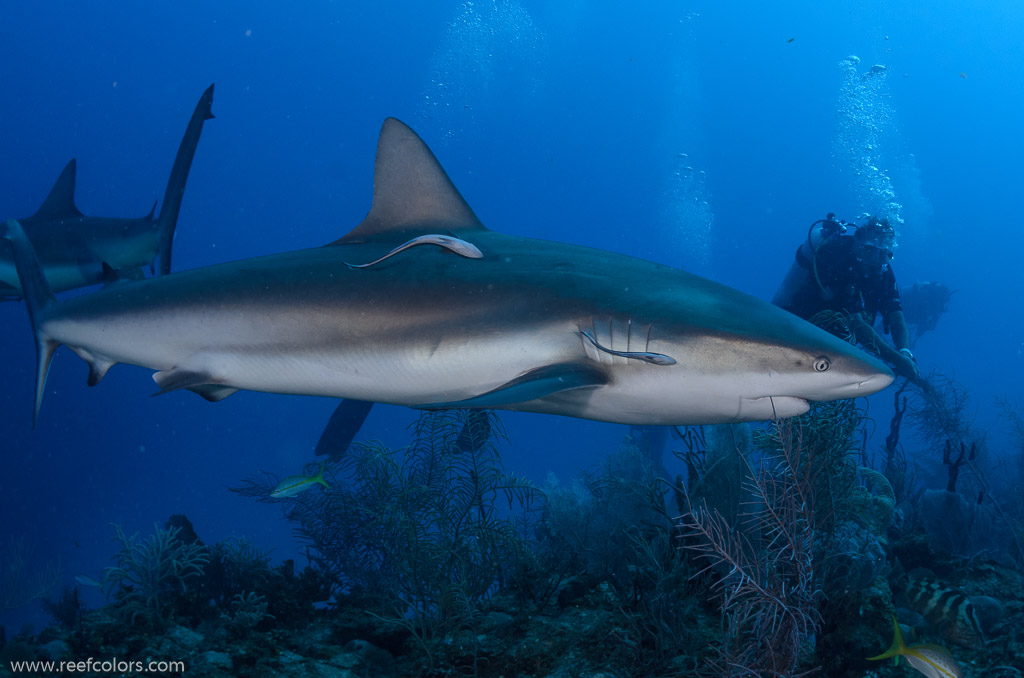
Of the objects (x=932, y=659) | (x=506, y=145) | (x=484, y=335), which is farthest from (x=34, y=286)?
(x=506, y=145)

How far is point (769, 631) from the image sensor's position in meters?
3.01

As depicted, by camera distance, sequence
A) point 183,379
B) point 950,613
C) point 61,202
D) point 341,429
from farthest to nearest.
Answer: point 341,429 → point 61,202 → point 950,613 → point 183,379

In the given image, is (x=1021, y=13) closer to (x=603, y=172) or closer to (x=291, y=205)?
(x=603, y=172)

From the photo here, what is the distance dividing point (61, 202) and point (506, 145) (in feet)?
432

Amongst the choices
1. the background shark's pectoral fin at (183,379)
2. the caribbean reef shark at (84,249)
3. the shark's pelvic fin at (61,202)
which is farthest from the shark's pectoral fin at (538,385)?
the shark's pelvic fin at (61,202)

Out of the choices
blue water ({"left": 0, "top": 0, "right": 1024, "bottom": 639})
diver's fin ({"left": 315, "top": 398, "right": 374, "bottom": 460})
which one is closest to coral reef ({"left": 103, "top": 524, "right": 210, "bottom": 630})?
Result: diver's fin ({"left": 315, "top": 398, "right": 374, "bottom": 460})

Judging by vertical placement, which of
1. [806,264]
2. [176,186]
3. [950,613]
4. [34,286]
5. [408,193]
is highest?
[806,264]

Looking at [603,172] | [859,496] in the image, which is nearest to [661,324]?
[859,496]

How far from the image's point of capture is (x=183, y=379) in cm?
297

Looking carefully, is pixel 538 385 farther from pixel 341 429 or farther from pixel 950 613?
pixel 341 429

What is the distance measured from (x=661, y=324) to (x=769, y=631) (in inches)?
78.9

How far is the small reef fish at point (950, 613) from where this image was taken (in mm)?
3676

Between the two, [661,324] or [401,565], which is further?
[401,565]

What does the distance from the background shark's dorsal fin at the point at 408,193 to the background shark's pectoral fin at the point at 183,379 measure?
3.85 ft
